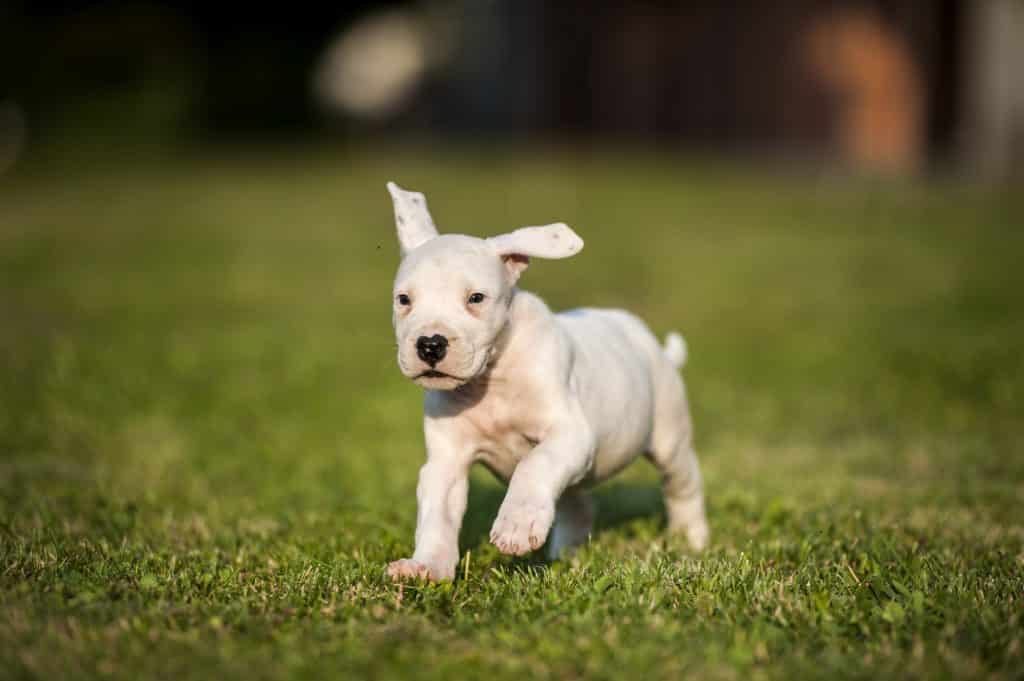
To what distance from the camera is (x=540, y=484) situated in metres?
4.69

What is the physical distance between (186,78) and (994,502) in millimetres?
34317

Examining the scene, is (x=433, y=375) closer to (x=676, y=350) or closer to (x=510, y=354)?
(x=510, y=354)

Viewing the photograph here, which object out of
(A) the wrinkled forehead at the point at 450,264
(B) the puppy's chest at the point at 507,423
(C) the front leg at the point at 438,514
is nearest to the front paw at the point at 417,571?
(C) the front leg at the point at 438,514

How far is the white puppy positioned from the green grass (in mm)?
304

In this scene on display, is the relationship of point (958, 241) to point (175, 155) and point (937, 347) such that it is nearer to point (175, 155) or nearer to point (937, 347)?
point (937, 347)

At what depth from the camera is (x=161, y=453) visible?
28.7 feet

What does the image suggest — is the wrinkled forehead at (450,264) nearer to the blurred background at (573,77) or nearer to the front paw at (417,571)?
the front paw at (417,571)

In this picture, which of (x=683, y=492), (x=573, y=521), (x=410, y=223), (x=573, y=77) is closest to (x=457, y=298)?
(x=410, y=223)

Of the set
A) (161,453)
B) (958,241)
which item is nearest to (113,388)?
(161,453)

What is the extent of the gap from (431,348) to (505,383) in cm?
59

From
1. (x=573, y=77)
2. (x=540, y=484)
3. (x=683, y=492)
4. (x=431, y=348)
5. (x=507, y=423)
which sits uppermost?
(x=573, y=77)

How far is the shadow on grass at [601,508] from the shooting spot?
241 inches

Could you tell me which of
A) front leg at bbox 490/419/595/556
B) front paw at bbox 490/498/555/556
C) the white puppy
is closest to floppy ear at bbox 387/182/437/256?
the white puppy

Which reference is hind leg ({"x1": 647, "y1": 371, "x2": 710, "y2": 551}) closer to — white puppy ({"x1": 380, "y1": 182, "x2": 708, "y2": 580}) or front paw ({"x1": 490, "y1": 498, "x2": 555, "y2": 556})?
white puppy ({"x1": 380, "y1": 182, "x2": 708, "y2": 580})
